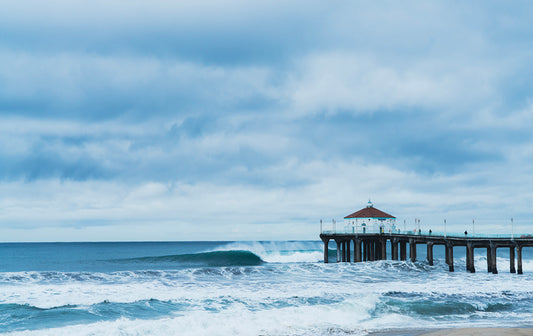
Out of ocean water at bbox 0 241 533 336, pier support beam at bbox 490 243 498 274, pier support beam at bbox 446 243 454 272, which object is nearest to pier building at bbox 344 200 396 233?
pier support beam at bbox 446 243 454 272

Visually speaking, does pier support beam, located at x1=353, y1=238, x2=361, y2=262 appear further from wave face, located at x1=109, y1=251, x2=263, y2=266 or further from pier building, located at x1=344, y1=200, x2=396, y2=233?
wave face, located at x1=109, y1=251, x2=263, y2=266

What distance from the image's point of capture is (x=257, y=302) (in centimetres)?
2658

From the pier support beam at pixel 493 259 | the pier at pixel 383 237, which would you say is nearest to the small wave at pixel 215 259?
the pier at pixel 383 237

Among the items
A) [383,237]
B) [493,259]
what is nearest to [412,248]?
[383,237]

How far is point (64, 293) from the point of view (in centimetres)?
2995

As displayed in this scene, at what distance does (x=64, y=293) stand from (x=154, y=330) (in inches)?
499

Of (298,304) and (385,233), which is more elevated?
(385,233)

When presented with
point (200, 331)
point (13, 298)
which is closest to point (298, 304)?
point (200, 331)

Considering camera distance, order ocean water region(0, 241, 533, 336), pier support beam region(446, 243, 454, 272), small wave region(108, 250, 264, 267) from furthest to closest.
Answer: small wave region(108, 250, 264, 267), pier support beam region(446, 243, 454, 272), ocean water region(0, 241, 533, 336)

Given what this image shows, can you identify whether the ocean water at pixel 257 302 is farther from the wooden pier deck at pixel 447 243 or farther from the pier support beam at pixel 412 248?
the pier support beam at pixel 412 248

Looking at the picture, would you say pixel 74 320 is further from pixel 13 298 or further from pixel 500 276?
pixel 500 276

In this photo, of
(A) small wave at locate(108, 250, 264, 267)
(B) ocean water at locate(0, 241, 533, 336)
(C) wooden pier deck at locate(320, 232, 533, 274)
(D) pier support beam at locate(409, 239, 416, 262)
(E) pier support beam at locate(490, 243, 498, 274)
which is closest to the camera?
(B) ocean water at locate(0, 241, 533, 336)

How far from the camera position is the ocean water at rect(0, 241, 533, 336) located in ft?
67.9

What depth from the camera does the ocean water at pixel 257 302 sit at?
20.7 meters
